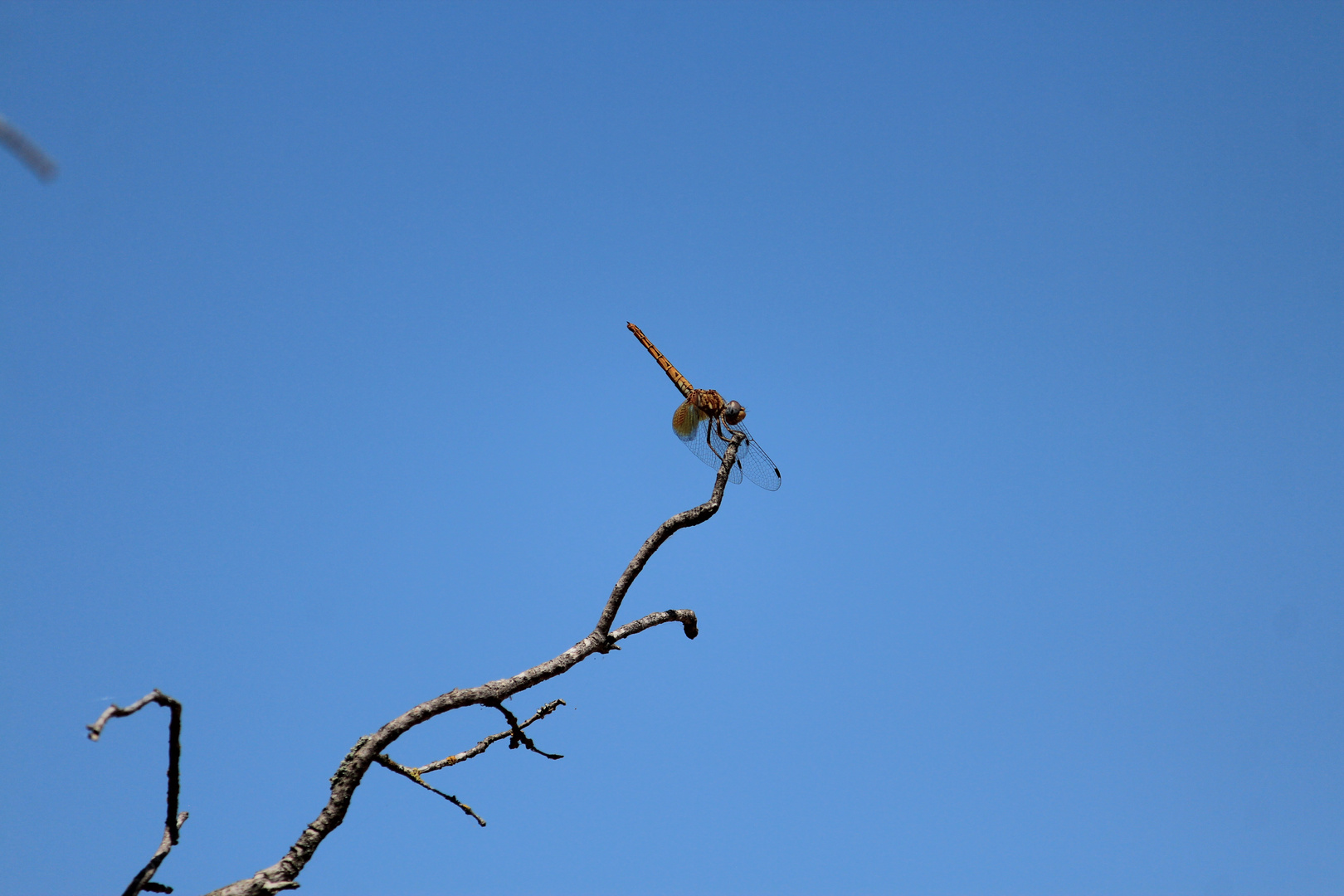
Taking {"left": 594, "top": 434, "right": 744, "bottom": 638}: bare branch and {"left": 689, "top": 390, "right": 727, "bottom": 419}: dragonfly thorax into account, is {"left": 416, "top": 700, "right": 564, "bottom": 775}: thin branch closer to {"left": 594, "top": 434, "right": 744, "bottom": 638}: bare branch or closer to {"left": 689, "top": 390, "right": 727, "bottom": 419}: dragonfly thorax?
{"left": 594, "top": 434, "right": 744, "bottom": 638}: bare branch

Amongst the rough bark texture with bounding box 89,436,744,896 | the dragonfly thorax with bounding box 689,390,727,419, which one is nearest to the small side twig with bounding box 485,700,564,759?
the rough bark texture with bounding box 89,436,744,896

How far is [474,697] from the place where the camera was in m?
6.87

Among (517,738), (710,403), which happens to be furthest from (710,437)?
(517,738)

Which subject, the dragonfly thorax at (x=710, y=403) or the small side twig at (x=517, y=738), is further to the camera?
the dragonfly thorax at (x=710, y=403)

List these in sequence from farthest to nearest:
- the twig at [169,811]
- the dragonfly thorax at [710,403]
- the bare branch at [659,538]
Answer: the dragonfly thorax at [710,403] → the bare branch at [659,538] → the twig at [169,811]

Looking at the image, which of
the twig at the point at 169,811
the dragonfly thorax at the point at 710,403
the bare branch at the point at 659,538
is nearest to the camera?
the twig at the point at 169,811

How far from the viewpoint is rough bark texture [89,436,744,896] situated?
19.2ft

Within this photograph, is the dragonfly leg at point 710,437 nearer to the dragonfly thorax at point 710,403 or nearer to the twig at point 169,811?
the dragonfly thorax at point 710,403

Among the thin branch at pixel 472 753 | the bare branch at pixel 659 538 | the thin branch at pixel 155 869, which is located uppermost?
the bare branch at pixel 659 538

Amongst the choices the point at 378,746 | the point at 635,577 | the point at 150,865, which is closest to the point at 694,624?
the point at 635,577

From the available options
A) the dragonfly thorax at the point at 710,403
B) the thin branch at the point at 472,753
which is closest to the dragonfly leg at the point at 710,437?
the dragonfly thorax at the point at 710,403

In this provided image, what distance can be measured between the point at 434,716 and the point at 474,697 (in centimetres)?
31

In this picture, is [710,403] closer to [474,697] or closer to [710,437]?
[710,437]

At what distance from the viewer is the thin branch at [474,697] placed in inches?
240
